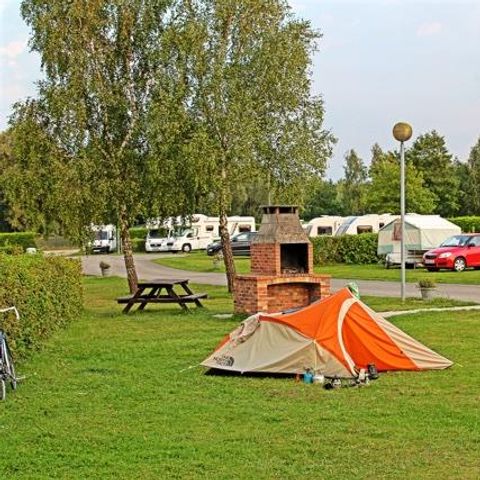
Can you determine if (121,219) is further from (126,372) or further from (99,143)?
(126,372)

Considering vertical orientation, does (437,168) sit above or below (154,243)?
above

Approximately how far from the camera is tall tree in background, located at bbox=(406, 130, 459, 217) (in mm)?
65812

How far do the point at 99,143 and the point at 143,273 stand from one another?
1365 centimetres

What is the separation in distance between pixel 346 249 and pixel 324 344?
2918 cm

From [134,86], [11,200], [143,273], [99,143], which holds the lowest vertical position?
[143,273]

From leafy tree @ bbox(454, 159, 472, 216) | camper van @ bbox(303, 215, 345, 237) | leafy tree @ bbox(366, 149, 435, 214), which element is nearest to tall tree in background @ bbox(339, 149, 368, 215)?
leafy tree @ bbox(454, 159, 472, 216)

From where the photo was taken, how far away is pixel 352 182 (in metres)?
88.6

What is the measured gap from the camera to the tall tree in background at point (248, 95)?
23.4 m

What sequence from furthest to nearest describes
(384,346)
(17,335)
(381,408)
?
1. (17,335)
2. (384,346)
3. (381,408)

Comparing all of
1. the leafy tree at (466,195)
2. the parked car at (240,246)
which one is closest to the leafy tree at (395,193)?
the leafy tree at (466,195)

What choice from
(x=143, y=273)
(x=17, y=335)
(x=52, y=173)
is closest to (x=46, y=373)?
(x=17, y=335)

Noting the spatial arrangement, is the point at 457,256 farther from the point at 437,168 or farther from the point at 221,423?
the point at 437,168

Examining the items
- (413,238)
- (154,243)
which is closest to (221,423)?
(413,238)

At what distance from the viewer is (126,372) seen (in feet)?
34.1
